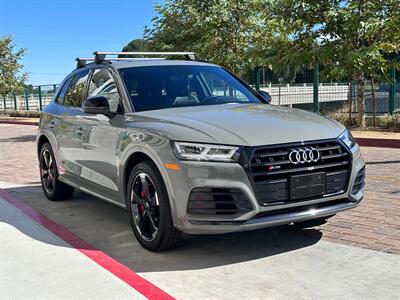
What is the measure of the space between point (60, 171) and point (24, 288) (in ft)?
9.89

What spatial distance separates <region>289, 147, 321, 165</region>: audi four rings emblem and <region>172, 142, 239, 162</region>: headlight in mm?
469

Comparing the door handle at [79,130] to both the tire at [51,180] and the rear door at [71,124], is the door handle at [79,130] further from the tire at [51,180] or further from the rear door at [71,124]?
the tire at [51,180]

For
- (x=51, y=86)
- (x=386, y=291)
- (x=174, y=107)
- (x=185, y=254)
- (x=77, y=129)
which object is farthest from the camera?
(x=51, y=86)

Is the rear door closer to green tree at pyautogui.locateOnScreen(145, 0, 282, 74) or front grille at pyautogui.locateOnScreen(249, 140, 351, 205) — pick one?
front grille at pyautogui.locateOnScreen(249, 140, 351, 205)

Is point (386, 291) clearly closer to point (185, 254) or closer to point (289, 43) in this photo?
point (185, 254)

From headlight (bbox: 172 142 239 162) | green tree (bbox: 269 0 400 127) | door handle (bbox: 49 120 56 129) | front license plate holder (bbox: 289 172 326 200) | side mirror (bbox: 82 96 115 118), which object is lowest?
front license plate holder (bbox: 289 172 326 200)

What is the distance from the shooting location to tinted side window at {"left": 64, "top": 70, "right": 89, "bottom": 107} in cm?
653

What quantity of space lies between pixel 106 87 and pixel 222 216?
93.6 inches

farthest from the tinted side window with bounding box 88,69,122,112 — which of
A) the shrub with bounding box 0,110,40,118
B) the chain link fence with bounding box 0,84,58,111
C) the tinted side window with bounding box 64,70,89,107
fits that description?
the shrub with bounding box 0,110,40,118

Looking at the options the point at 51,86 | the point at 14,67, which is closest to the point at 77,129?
the point at 51,86

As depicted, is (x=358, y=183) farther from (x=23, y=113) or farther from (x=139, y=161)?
(x=23, y=113)

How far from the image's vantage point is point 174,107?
5.35m

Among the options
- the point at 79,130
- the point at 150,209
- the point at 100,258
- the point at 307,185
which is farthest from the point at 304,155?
the point at 79,130

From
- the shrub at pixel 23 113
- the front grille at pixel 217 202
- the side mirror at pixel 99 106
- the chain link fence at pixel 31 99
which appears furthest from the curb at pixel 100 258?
the shrub at pixel 23 113
